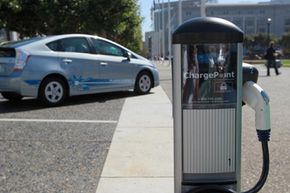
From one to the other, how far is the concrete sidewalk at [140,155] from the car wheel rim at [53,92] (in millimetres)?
1511

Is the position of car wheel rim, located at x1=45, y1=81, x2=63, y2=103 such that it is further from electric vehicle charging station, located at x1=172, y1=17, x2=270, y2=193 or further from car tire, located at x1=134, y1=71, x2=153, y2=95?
electric vehicle charging station, located at x1=172, y1=17, x2=270, y2=193

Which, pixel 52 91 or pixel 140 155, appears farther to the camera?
pixel 52 91

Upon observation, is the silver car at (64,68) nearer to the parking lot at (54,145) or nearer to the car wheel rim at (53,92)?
the car wheel rim at (53,92)

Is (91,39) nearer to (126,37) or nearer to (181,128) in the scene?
(181,128)

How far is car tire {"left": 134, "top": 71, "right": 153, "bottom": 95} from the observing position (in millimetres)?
12422

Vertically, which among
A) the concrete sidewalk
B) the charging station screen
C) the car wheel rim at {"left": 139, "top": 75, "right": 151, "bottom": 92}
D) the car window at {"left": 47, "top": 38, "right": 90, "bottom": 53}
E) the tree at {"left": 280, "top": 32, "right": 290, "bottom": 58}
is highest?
the charging station screen

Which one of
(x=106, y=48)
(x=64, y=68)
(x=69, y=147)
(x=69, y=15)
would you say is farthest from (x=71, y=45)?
(x=69, y=15)

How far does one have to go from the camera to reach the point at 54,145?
6574 mm

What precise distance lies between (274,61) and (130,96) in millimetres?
12051

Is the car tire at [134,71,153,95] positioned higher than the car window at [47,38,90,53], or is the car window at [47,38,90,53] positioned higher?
the car window at [47,38,90,53]

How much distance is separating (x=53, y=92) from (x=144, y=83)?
9.72 ft

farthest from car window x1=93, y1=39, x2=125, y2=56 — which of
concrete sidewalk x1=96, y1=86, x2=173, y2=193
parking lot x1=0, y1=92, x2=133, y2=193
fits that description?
concrete sidewalk x1=96, y1=86, x2=173, y2=193

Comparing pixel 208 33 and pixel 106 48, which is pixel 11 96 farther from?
pixel 208 33

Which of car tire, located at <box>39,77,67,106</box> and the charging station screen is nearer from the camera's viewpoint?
the charging station screen
